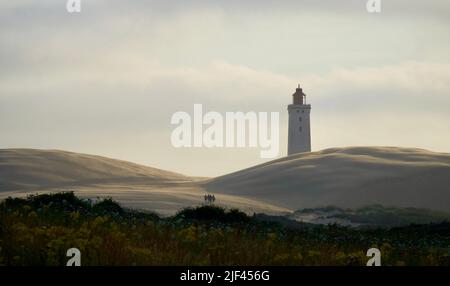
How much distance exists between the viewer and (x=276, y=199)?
60219mm

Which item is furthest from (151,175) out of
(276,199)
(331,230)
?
(331,230)

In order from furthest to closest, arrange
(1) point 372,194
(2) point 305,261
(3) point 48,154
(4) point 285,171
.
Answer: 1. (3) point 48,154
2. (4) point 285,171
3. (1) point 372,194
4. (2) point 305,261

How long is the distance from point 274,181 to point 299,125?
24.8 metres

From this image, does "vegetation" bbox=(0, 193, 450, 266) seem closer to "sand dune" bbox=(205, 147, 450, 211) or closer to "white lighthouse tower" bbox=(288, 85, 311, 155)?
"sand dune" bbox=(205, 147, 450, 211)

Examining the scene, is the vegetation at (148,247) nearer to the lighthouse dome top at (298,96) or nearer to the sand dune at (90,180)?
the sand dune at (90,180)

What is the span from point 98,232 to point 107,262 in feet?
7.02

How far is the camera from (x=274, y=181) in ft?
222

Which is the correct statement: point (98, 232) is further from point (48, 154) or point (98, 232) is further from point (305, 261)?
point (48, 154)

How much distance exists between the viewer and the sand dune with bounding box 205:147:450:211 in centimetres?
5709

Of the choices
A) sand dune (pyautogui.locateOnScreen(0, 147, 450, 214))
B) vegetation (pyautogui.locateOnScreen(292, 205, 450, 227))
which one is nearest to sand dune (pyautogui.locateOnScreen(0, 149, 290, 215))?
sand dune (pyautogui.locateOnScreen(0, 147, 450, 214))

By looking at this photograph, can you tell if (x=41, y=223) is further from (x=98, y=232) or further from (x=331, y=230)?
(x=331, y=230)

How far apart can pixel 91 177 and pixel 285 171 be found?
15.7 m
